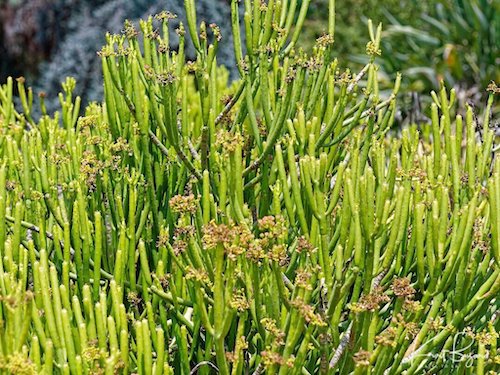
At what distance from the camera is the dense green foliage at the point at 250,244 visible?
4.67 feet

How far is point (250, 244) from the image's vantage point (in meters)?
1.42

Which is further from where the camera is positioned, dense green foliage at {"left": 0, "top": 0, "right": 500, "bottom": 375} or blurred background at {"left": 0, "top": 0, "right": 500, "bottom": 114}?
blurred background at {"left": 0, "top": 0, "right": 500, "bottom": 114}

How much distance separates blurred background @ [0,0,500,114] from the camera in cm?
626

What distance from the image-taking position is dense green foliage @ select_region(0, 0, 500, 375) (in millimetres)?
1423

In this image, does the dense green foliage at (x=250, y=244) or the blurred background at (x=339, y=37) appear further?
the blurred background at (x=339, y=37)

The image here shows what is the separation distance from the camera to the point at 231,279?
1422mm

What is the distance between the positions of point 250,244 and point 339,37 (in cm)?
938

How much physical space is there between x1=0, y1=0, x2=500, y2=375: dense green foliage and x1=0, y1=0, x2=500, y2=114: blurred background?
2.36m

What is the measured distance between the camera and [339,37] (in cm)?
1048

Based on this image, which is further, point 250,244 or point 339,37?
point 339,37

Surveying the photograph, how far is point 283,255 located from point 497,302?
673 millimetres

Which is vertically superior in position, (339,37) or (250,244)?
(250,244)

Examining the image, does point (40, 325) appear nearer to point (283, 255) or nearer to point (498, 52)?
point (283, 255)

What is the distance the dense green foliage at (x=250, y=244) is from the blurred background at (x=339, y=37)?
2364mm
